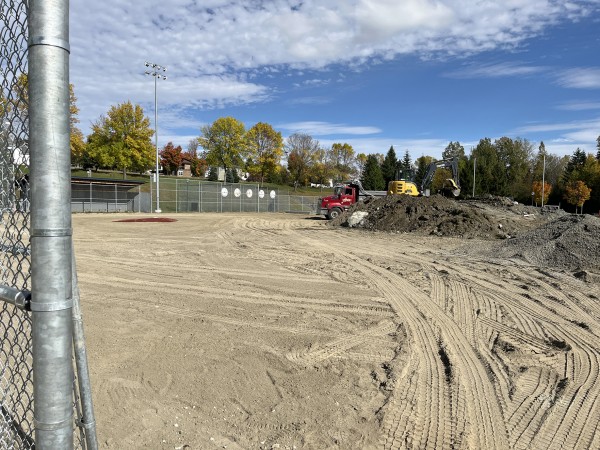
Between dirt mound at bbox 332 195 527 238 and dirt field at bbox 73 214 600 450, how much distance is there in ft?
34.3

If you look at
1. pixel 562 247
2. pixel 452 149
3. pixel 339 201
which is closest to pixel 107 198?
pixel 339 201

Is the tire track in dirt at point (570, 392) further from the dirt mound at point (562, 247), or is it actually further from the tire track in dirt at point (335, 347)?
the dirt mound at point (562, 247)

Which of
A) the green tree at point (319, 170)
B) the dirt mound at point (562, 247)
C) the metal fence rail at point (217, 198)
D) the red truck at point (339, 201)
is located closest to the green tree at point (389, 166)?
the green tree at point (319, 170)

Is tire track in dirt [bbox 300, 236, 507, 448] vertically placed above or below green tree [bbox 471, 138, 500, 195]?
below

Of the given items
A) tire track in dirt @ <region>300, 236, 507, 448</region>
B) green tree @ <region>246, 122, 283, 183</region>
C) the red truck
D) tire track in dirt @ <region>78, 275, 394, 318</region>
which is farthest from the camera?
green tree @ <region>246, 122, 283, 183</region>

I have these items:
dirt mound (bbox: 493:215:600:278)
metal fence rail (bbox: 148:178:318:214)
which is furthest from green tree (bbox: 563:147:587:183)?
dirt mound (bbox: 493:215:600:278)

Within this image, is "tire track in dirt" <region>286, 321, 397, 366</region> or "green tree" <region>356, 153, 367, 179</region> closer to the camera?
"tire track in dirt" <region>286, 321, 397, 366</region>

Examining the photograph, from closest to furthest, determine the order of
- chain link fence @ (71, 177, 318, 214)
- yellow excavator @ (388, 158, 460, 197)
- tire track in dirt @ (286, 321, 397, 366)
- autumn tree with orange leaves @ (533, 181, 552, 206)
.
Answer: tire track in dirt @ (286, 321, 397, 366), yellow excavator @ (388, 158, 460, 197), chain link fence @ (71, 177, 318, 214), autumn tree with orange leaves @ (533, 181, 552, 206)

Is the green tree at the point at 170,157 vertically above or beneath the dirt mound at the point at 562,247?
above

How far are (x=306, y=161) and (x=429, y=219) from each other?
65193 millimetres

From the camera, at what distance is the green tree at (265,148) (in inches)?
2872

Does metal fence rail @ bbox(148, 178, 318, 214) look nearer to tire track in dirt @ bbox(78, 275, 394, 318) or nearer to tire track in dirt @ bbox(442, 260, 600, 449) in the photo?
tire track in dirt @ bbox(78, 275, 394, 318)

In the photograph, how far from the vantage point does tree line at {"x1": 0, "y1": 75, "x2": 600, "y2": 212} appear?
49.2 m

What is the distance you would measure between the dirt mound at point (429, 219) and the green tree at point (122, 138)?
31541 mm
